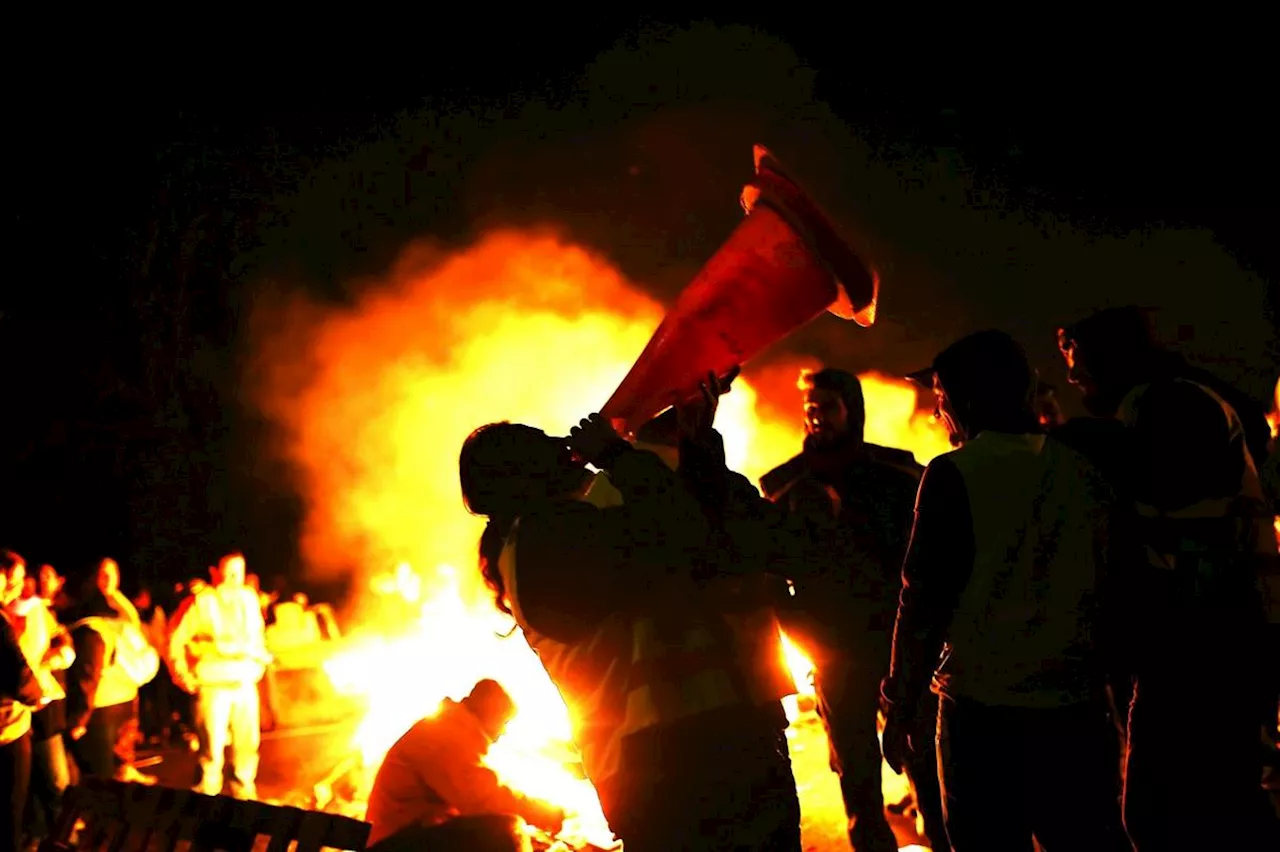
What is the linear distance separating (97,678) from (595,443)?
561cm

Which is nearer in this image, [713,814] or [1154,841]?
[713,814]

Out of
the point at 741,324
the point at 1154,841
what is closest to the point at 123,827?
the point at 741,324

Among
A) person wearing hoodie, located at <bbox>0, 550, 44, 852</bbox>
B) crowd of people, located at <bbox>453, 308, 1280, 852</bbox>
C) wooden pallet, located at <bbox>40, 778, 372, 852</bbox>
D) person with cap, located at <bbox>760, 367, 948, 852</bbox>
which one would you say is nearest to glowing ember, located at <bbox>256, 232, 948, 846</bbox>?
person wearing hoodie, located at <bbox>0, 550, 44, 852</bbox>

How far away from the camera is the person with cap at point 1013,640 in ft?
8.48

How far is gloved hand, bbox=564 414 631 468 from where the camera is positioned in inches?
102

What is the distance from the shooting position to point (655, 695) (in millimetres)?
2312

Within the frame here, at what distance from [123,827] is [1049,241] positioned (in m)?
10.0

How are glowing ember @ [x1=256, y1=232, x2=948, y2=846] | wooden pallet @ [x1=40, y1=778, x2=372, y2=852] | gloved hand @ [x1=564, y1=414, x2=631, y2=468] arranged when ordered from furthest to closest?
1. glowing ember @ [x1=256, y1=232, x2=948, y2=846]
2. wooden pallet @ [x1=40, y1=778, x2=372, y2=852]
3. gloved hand @ [x1=564, y1=414, x2=631, y2=468]

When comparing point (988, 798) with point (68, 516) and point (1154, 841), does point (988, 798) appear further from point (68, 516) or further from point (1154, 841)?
point (68, 516)

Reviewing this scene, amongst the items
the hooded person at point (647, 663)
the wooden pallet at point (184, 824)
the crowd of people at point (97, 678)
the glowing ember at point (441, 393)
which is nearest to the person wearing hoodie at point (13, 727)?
the crowd of people at point (97, 678)

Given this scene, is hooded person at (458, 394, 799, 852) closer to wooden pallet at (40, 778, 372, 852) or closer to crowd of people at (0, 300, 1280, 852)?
crowd of people at (0, 300, 1280, 852)

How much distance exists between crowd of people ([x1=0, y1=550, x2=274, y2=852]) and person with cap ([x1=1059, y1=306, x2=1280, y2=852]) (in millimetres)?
5406

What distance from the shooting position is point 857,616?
13.0ft

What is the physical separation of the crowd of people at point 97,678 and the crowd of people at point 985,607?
4.21 meters
